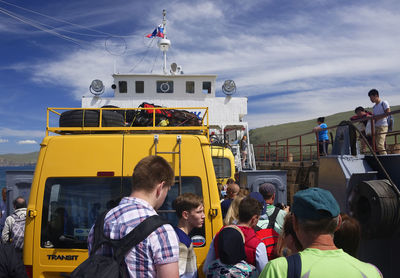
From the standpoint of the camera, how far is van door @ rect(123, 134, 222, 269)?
13.2 ft

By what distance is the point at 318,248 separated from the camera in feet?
6.39

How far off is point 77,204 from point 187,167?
1.27 m

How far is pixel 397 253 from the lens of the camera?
505cm

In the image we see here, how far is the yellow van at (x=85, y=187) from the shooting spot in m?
3.90

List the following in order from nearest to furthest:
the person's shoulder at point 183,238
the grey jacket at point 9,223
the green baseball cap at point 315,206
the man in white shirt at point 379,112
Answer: the green baseball cap at point 315,206 < the person's shoulder at point 183,238 < the grey jacket at point 9,223 < the man in white shirt at point 379,112

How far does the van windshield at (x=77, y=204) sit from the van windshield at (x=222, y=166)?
288 inches

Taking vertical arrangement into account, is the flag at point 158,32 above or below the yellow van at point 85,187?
above

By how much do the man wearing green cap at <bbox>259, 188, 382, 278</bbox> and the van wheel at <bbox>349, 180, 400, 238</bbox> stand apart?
10.8 feet

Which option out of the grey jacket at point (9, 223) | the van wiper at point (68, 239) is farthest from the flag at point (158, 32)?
the van wiper at point (68, 239)

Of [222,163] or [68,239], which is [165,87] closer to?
[222,163]

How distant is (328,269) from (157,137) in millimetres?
2651

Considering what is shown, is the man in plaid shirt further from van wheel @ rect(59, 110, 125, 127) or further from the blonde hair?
van wheel @ rect(59, 110, 125, 127)

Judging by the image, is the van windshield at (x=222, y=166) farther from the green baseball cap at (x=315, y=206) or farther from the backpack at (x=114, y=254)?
the green baseball cap at (x=315, y=206)

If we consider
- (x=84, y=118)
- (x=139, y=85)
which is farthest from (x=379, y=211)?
Answer: (x=139, y=85)
